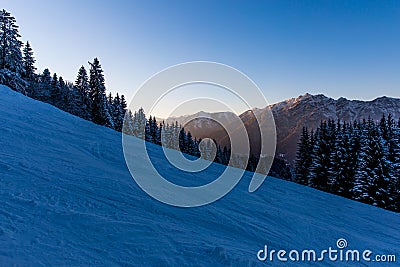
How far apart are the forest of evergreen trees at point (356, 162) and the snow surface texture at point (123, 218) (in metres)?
13.9

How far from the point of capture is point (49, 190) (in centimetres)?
597

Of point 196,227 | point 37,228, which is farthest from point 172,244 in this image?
point 37,228

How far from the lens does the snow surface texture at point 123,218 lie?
413cm

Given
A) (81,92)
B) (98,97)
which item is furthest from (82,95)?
(98,97)

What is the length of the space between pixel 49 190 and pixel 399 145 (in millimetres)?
30198

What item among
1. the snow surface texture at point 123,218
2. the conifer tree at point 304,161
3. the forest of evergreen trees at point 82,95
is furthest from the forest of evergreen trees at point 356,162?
the snow surface texture at point 123,218

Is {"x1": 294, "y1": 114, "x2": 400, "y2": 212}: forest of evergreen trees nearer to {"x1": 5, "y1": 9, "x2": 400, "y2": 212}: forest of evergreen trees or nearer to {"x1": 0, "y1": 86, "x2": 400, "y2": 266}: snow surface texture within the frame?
{"x1": 5, "y1": 9, "x2": 400, "y2": 212}: forest of evergreen trees

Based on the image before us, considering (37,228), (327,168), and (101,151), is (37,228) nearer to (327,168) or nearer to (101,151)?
(101,151)

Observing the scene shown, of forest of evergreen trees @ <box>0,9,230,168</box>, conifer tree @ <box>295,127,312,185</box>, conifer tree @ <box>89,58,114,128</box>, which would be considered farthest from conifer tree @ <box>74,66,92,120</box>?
conifer tree @ <box>295,127,312,185</box>

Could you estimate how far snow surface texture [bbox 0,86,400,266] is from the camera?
13.5ft

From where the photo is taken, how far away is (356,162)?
27.8 m

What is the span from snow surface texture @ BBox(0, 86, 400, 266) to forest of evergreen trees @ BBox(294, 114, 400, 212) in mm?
13863

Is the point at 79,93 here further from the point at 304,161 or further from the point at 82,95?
the point at 304,161

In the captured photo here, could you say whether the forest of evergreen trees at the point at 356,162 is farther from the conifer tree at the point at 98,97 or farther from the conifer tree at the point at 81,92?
the conifer tree at the point at 81,92
